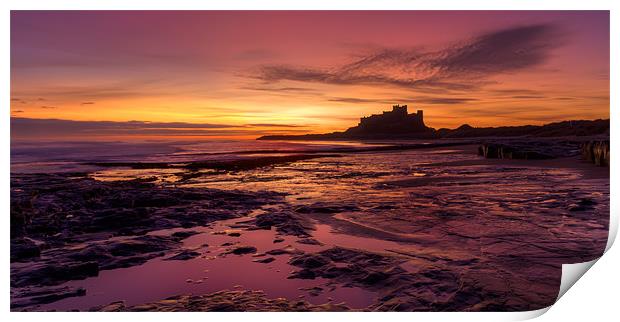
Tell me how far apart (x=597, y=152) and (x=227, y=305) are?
35.5 ft

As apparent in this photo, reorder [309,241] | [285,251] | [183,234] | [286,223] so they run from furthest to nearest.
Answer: [286,223] → [183,234] → [309,241] → [285,251]

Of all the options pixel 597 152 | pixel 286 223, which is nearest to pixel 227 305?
pixel 286 223

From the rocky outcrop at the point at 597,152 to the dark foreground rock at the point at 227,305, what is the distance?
896 centimetres

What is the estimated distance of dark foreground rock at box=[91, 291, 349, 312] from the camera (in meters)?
3.64

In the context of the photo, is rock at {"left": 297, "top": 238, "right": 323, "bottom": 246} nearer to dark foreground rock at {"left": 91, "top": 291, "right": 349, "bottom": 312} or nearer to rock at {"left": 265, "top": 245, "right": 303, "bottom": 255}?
rock at {"left": 265, "top": 245, "right": 303, "bottom": 255}

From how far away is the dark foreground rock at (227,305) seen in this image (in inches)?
143

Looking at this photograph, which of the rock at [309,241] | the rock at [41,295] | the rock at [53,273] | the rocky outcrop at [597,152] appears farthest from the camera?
the rocky outcrop at [597,152]

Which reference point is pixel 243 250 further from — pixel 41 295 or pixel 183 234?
pixel 41 295

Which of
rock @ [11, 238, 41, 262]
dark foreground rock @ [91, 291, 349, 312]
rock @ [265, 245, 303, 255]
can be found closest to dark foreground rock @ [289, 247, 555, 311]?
rock @ [265, 245, 303, 255]

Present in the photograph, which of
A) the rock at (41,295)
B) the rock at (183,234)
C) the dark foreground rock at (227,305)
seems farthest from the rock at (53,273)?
the rock at (183,234)

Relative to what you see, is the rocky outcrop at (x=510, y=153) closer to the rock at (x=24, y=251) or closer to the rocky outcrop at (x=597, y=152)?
the rocky outcrop at (x=597, y=152)

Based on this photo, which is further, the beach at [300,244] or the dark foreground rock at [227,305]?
the beach at [300,244]

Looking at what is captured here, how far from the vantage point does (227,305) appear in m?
3.70
